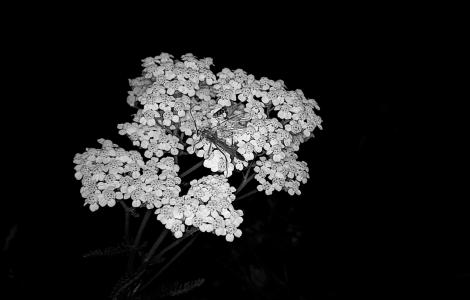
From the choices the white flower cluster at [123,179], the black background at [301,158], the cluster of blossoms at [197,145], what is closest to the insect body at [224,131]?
the cluster of blossoms at [197,145]

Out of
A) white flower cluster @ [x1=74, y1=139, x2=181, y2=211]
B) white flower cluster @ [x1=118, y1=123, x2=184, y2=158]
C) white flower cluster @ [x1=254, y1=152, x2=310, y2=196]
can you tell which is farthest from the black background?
white flower cluster @ [x1=254, y1=152, x2=310, y2=196]

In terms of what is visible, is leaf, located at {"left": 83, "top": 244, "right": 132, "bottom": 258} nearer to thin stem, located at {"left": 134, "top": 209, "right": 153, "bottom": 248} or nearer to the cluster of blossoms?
thin stem, located at {"left": 134, "top": 209, "right": 153, "bottom": 248}

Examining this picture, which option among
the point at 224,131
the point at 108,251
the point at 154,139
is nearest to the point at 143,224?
the point at 108,251

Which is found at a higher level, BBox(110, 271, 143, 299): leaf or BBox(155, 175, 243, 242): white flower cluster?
BBox(155, 175, 243, 242): white flower cluster

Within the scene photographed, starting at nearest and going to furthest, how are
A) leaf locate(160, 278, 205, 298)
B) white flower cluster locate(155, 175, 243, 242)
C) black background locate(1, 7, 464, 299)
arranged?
white flower cluster locate(155, 175, 243, 242)
leaf locate(160, 278, 205, 298)
black background locate(1, 7, 464, 299)

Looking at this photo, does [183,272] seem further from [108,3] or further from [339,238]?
[108,3]

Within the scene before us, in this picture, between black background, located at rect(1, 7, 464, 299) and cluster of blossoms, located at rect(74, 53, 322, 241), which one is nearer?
cluster of blossoms, located at rect(74, 53, 322, 241)

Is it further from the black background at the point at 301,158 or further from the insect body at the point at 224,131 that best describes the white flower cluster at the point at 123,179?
the black background at the point at 301,158

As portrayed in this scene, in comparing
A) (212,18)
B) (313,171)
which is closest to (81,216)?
(212,18)

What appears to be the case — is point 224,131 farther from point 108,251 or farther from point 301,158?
point 301,158
